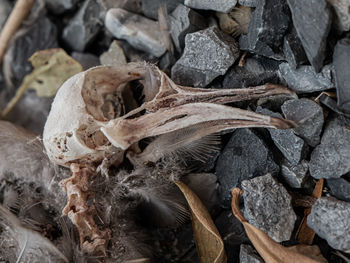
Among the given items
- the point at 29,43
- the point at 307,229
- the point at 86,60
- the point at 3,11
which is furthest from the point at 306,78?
the point at 3,11

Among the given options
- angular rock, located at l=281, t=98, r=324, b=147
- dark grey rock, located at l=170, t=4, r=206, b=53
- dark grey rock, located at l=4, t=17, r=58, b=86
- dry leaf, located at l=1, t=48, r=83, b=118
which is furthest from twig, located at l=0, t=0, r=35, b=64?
angular rock, located at l=281, t=98, r=324, b=147

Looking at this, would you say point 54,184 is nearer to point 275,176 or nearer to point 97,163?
point 97,163

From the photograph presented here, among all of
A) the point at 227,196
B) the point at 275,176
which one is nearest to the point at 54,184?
the point at 227,196

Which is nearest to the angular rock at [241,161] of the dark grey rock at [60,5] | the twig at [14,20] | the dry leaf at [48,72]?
the dry leaf at [48,72]

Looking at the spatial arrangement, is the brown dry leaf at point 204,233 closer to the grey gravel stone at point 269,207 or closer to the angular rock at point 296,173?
the grey gravel stone at point 269,207

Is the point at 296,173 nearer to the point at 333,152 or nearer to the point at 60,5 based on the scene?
the point at 333,152

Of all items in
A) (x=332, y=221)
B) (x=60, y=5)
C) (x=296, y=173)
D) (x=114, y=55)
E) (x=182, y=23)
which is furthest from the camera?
(x=60, y=5)
